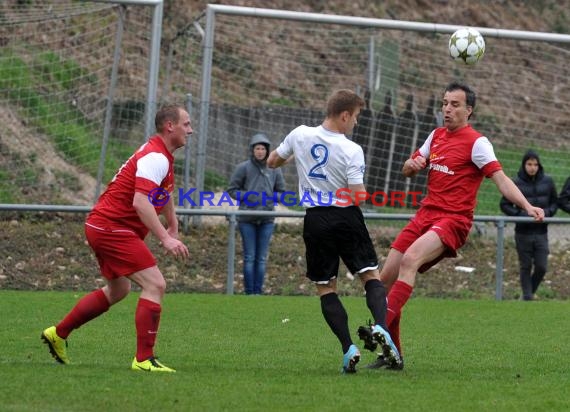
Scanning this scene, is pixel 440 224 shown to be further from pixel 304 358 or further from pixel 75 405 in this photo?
pixel 75 405

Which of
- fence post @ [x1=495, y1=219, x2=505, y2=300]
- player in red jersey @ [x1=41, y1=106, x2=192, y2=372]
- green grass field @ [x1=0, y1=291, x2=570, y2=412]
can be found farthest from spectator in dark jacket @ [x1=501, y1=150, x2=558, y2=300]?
player in red jersey @ [x1=41, y1=106, x2=192, y2=372]

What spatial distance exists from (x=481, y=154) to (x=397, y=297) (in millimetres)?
1214

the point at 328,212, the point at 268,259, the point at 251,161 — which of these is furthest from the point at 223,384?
the point at 268,259

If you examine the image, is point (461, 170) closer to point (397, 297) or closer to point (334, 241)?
point (397, 297)

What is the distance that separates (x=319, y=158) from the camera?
7.67 meters

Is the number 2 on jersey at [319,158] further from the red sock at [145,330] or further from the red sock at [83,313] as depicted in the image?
the red sock at [83,313]

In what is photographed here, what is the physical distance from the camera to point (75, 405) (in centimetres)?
600

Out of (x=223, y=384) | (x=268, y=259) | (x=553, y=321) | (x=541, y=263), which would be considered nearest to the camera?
(x=223, y=384)

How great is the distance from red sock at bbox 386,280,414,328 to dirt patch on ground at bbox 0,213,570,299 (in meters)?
7.30

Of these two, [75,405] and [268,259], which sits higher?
[75,405]

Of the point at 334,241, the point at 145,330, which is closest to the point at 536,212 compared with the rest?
the point at 334,241

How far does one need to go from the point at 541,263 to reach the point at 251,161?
4.09m

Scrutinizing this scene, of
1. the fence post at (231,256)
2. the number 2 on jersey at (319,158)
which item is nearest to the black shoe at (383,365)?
the number 2 on jersey at (319,158)

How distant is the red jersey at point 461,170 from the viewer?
8.19 metres
